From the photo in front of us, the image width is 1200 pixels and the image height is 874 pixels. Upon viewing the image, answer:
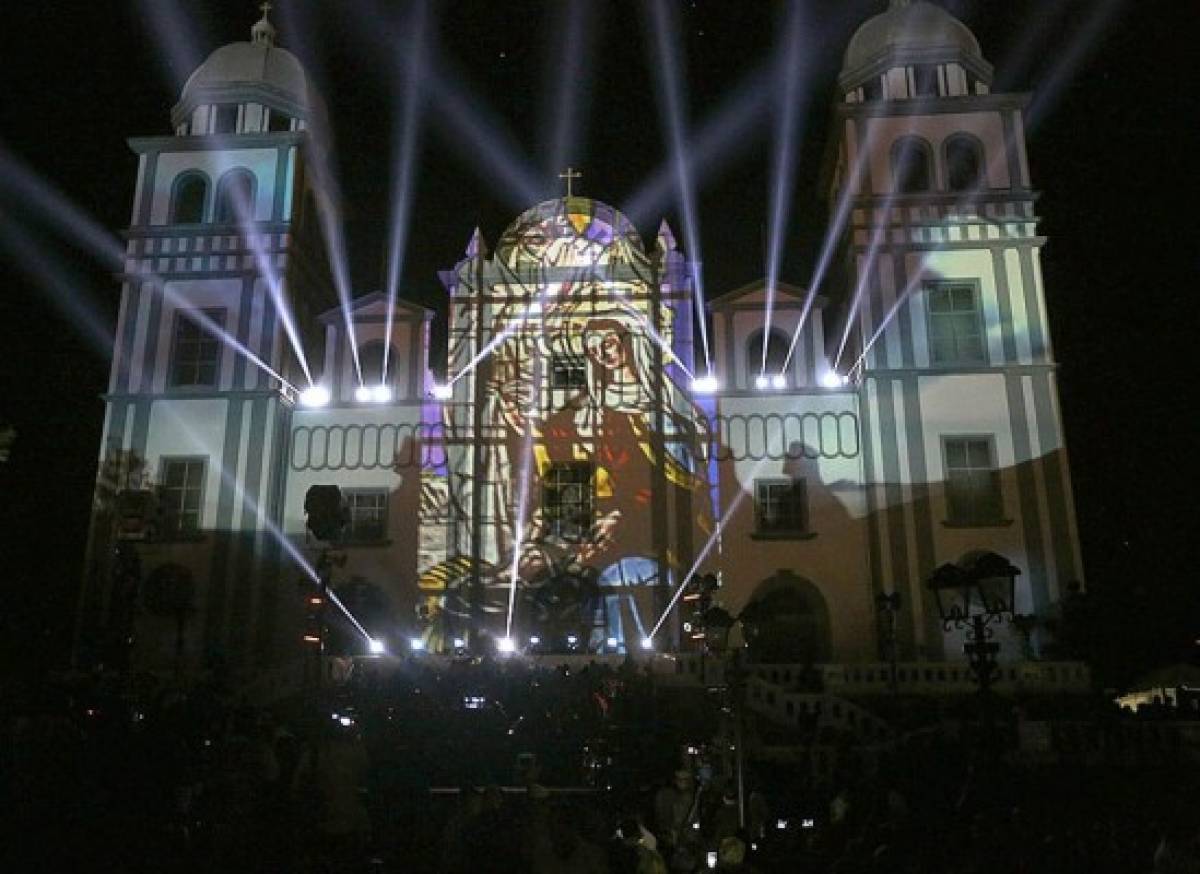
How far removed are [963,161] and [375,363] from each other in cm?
1703

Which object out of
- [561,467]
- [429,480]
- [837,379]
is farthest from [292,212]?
[837,379]

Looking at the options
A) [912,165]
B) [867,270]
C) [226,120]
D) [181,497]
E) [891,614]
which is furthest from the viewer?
[226,120]

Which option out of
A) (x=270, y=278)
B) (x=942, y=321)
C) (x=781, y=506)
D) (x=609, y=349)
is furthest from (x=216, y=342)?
(x=942, y=321)

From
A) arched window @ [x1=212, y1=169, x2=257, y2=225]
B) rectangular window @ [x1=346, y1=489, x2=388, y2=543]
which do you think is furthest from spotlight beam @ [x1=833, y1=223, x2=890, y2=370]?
arched window @ [x1=212, y1=169, x2=257, y2=225]

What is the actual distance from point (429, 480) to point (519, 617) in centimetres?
432

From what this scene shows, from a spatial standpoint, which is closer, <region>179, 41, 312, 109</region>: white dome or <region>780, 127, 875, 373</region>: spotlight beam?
<region>780, 127, 875, 373</region>: spotlight beam

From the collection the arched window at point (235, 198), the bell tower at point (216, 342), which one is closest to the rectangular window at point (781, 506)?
the bell tower at point (216, 342)

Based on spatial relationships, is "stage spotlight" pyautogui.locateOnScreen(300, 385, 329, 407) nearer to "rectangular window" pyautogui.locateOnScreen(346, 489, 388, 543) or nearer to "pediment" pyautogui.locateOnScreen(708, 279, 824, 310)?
"rectangular window" pyautogui.locateOnScreen(346, 489, 388, 543)

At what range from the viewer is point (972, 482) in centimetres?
2622

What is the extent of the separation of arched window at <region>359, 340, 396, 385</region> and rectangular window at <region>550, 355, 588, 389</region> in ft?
14.7

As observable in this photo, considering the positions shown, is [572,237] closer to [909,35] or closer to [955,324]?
[955,324]

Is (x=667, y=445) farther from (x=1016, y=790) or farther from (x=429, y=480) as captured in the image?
→ (x=1016, y=790)

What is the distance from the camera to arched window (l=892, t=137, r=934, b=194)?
1147 inches

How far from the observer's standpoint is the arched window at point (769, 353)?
1156 inches
